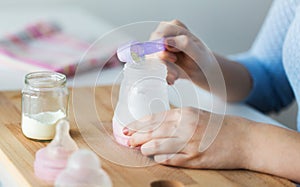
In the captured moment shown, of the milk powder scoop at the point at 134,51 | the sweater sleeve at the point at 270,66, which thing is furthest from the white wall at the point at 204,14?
the milk powder scoop at the point at 134,51

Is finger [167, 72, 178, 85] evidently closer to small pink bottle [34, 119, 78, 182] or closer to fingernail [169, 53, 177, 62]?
fingernail [169, 53, 177, 62]

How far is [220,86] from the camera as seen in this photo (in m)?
1.21

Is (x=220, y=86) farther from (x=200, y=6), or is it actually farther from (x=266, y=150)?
(x=200, y=6)

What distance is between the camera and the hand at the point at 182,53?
1.21 meters

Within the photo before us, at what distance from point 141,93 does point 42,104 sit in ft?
0.58

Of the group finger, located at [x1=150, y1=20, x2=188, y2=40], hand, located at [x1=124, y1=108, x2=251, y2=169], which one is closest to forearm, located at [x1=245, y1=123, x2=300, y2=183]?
hand, located at [x1=124, y1=108, x2=251, y2=169]

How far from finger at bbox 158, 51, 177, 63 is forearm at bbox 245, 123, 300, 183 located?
19 cm

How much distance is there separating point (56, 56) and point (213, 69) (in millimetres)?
517

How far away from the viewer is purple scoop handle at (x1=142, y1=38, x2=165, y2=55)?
114 centimetres

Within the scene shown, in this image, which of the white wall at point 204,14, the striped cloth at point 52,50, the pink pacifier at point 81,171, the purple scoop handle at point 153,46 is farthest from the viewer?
the white wall at point 204,14

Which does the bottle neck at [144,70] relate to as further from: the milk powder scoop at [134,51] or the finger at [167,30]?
the finger at [167,30]

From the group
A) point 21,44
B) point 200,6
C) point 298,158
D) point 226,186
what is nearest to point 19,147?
point 226,186

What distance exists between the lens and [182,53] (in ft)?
4.10

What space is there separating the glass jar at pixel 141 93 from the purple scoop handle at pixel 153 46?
0.06 feet
